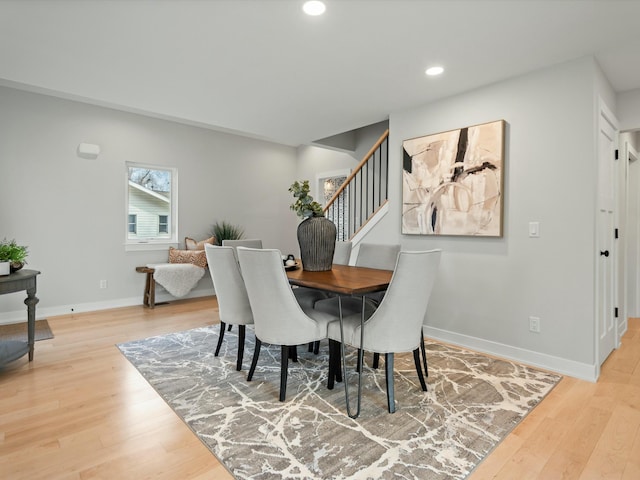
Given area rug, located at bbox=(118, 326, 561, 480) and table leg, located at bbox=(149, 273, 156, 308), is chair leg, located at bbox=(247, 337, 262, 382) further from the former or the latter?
table leg, located at bbox=(149, 273, 156, 308)

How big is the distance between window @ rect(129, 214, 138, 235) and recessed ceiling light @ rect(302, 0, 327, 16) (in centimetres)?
420

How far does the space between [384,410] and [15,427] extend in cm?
213

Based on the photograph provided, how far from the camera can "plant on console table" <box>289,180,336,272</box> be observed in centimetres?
286

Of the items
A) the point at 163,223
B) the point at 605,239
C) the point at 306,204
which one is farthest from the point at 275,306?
the point at 163,223

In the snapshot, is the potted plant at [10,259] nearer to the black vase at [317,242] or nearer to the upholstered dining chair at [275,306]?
the upholstered dining chair at [275,306]

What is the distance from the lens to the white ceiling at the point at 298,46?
2.08 m

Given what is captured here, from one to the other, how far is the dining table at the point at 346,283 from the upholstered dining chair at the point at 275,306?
0.65 ft

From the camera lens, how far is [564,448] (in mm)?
1826

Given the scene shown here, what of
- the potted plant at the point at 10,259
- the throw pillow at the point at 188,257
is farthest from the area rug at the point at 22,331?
the throw pillow at the point at 188,257

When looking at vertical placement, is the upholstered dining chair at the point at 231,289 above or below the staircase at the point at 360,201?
below

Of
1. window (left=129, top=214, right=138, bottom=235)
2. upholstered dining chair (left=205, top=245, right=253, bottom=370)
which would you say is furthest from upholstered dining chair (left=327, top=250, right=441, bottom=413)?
window (left=129, top=214, right=138, bottom=235)

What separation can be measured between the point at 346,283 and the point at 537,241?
5.72 feet

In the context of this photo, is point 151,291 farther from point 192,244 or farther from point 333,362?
point 333,362

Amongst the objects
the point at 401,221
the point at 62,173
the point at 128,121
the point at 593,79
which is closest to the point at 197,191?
the point at 128,121
